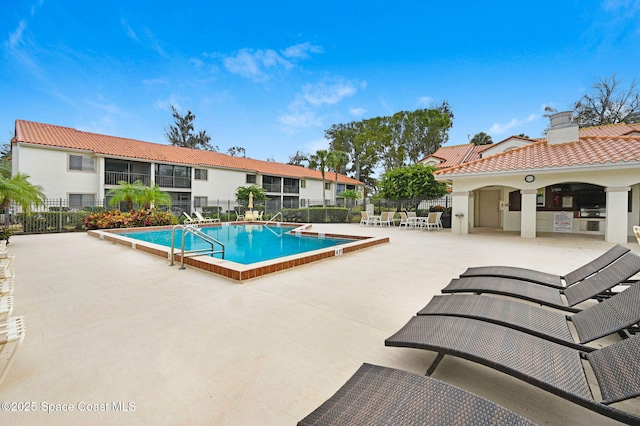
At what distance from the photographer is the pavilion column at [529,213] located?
1122cm

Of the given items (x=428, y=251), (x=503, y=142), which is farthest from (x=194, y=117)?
(x=428, y=251)

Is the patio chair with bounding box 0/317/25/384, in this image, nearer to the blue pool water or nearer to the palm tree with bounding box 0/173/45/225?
the blue pool water

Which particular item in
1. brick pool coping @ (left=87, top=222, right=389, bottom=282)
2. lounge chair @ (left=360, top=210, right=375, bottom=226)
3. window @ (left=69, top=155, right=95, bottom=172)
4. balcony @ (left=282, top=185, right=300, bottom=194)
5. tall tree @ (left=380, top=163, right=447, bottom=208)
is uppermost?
window @ (left=69, top=155, right=95, bottom=172)

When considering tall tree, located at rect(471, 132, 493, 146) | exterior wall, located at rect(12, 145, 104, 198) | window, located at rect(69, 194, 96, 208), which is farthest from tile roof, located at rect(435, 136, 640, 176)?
tall tree, located at rect(471, 132, 493, 146)

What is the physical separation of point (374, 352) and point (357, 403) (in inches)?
42.8

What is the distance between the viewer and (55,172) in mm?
18047

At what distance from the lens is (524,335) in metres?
2.21

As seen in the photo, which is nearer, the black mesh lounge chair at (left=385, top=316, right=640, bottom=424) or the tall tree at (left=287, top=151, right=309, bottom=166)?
the black mesh lounge chair at (left=385, top=316, right=640, bottom=424)

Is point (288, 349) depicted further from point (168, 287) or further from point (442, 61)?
point (442, 61)

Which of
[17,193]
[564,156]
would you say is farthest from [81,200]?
[564,156]

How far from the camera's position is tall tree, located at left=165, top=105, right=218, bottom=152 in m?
36.8

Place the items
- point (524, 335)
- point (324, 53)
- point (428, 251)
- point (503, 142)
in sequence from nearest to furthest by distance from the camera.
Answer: point (524, 335) → point (428, 251) → point (324, 53) → point (503, 142)

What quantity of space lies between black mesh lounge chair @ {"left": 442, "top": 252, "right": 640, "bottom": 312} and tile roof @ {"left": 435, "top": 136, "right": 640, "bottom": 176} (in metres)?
8.88

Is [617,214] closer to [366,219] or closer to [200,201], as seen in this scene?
[366,219]
